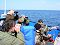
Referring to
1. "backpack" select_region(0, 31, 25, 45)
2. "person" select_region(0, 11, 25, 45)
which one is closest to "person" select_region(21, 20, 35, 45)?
"person" select_region(0, 11, 25, 45)

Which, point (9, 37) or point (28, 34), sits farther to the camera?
point (28, 34)

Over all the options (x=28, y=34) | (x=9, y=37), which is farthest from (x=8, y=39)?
(x=28, y=34)

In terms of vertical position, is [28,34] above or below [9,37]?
below

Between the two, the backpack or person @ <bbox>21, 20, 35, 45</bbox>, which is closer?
the backpack

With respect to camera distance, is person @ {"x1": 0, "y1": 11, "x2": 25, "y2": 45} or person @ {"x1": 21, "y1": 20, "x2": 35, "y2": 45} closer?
person @ {"x1": 0, "y1": 11, "x2": 25, "y2": 45}

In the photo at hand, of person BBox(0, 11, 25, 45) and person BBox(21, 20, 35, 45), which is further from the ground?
person BBox(0, 11, 25, 45)

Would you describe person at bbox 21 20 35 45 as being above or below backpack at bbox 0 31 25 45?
below

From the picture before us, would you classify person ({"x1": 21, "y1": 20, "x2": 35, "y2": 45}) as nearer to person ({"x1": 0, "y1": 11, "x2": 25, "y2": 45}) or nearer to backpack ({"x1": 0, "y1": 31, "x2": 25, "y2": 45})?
person ({"x1": 0, "y1": 11, "x2": 25, "y2": 45})

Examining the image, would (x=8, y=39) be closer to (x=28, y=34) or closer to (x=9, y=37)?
(x=9, y=37)

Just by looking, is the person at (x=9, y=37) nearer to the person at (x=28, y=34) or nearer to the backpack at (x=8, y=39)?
the backpack at (x=8, y=39)

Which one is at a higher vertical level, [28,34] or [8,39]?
[8,39]

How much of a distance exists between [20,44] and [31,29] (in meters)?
1.50

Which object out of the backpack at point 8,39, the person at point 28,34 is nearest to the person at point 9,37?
the backpack at point 8,39

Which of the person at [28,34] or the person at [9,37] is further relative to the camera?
the person at [28,34]
